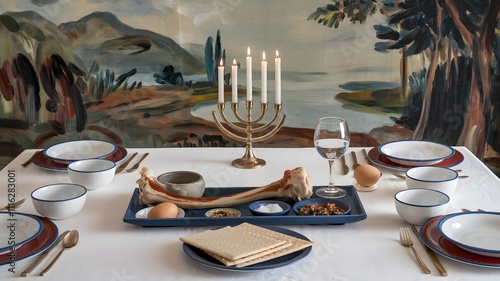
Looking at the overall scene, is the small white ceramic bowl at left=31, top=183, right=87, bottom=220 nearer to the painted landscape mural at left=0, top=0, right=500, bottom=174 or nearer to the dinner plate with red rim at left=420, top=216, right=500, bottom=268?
the dinner plate with red rim at left=420, top=216, right=500, bottom=268

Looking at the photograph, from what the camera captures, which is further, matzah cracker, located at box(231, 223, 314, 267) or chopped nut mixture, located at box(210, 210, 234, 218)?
chopped nut mixture, located at box(210, 210, 234, 218)

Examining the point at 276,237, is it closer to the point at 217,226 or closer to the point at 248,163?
the point at 217,226

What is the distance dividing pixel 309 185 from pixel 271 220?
0.63 feet

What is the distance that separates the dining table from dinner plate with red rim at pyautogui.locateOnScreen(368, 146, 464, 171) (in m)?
0.02

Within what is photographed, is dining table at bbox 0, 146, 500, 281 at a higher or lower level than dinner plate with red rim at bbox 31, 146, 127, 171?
lower

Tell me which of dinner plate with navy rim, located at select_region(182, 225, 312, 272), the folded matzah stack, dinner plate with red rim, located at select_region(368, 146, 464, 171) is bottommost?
dinner plate with navy rim, located at select_region(182, 225, 312, 272)

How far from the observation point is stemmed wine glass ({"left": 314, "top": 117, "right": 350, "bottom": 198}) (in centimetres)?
172

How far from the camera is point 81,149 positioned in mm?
2221

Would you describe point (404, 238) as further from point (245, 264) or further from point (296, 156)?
point (296, 156)

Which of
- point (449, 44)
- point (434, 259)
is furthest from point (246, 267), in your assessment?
point (449, 44)

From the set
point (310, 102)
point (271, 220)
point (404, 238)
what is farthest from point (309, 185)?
point (310, 102)

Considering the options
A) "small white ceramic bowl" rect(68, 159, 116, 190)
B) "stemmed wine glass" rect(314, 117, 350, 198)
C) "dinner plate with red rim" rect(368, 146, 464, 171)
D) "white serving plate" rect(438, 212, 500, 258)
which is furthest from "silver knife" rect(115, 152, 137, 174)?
"white serving plate" rect(438, 212, 500, 258)

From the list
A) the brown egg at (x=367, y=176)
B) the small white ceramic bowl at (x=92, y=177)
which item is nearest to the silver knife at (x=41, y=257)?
the small white ceramic bowl at (x=92, y=177)

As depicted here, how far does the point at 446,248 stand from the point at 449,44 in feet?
7.32
